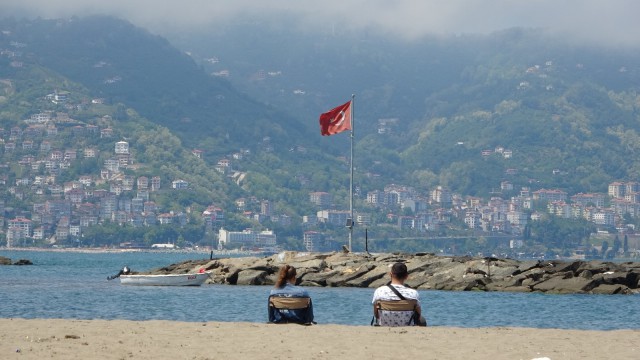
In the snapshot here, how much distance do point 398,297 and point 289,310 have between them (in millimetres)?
2653

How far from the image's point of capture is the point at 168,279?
7762 centimetres

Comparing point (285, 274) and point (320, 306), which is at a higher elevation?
point (285, 274)

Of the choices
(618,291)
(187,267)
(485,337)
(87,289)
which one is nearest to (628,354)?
(485,337)

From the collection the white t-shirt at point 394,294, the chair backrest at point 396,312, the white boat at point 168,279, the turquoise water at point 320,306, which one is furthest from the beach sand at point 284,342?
the white boat at point 168,279

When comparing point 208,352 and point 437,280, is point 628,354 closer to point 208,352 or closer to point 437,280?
point 208,352

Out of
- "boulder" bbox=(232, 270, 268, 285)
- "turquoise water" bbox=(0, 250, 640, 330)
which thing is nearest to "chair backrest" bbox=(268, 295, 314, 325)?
"turquoise water" bbox=(0, 250, 640, 330)

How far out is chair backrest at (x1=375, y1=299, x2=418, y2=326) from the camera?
26.9 metres

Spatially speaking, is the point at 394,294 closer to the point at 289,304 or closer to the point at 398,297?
the point at 398,297

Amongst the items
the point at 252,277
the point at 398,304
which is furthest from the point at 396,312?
the point at 252,277

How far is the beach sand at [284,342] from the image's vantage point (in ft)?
78.7

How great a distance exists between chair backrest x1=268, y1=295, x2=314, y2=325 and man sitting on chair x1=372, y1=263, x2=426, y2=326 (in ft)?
5.56

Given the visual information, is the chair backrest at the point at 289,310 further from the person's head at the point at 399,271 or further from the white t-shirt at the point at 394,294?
the person's head at the point at 399,271

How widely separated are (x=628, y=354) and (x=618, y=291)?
4594 centimetres

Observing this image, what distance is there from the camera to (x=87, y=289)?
73125 millimetres
